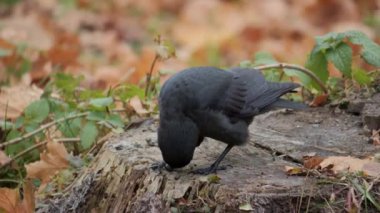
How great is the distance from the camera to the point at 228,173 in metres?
3.69

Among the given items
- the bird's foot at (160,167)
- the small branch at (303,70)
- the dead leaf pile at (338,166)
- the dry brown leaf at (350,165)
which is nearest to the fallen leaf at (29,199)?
the bird's foot at (160,167)

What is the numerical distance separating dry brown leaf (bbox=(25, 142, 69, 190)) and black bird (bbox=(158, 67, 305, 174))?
0.91 meters

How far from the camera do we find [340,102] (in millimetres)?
4590

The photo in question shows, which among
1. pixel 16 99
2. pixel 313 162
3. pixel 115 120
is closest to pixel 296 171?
pixel 313 162

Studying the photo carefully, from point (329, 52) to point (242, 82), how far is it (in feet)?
2.44

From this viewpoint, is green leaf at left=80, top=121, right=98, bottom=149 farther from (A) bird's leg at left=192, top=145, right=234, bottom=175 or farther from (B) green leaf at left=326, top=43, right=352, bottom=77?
(B) green leaf at left=326, top=43, right=352, bottom=77

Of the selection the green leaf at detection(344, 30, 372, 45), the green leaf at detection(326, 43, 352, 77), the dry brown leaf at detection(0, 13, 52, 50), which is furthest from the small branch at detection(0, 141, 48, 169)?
the dry brown leaf at detection(0, 13, 52, 50)

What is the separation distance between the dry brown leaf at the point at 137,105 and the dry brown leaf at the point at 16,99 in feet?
1.99

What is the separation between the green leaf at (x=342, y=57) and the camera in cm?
452

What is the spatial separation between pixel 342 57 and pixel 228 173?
1159 mm

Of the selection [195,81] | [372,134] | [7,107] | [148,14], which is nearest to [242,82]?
[195,81]

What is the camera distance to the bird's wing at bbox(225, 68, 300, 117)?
3920mm

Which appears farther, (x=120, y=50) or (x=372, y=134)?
(x=120, y=50)

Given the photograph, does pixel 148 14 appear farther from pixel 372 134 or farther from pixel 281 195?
pixel 281 195
